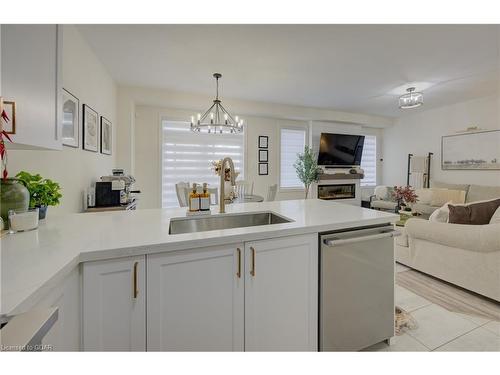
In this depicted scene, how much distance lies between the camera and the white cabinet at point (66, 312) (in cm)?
73

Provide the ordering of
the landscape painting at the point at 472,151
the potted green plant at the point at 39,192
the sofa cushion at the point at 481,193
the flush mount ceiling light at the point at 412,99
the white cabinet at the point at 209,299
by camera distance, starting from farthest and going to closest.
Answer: the landscape painting at the point at 472,151
the sofa cushion at the point at 481,193
the flush mount ceiling light at the point at 412,99
the potted green plant at the point at 39,192
the white cabinet at the point at 209,299

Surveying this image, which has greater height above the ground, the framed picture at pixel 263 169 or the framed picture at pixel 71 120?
the framed picture at pixel 71 120

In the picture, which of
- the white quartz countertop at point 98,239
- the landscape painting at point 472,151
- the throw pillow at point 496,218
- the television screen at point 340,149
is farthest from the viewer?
the television screen at point 340,149

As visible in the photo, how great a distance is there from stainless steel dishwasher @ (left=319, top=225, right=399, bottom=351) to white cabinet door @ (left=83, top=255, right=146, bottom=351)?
955mm

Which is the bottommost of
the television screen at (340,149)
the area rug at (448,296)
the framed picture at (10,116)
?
the area rug at (448,296)

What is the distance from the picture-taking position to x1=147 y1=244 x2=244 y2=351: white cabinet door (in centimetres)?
101

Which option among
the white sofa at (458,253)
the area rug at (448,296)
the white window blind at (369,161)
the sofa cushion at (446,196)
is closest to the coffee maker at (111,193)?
the white sofa at (458,253)

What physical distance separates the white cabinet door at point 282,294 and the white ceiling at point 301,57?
6.73 feet

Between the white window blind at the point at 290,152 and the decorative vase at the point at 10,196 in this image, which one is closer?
the decorative vase at the point at 10,196

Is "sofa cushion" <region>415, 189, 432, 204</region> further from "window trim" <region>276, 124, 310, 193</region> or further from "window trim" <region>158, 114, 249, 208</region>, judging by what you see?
"window trim" <region>158, 114, 249, 208</region>

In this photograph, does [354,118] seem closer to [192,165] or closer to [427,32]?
[427,32]

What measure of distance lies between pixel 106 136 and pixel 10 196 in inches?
92.5

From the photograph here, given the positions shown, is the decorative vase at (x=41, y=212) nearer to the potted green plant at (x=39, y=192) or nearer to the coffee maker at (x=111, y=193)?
the potted green plant at (x=39, y=192)

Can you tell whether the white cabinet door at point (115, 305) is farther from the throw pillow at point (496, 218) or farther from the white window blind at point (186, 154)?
the white window blind at point (186, 154)
